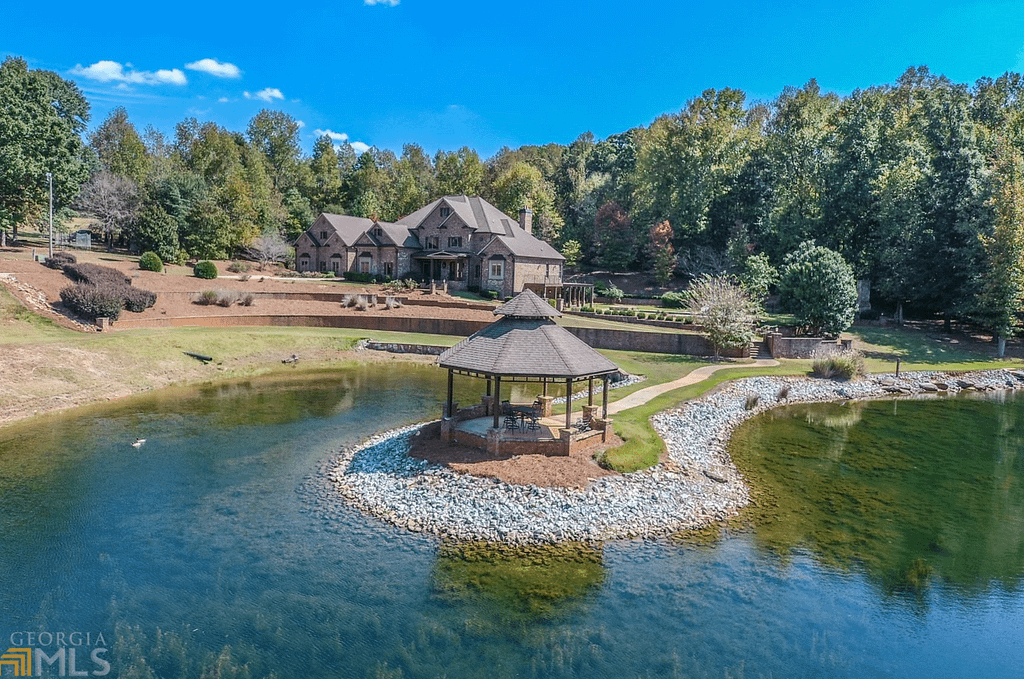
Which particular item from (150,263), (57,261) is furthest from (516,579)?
(150,263)

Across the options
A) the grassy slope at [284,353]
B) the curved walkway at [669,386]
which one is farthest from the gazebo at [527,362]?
the curved walkway at [669,386]

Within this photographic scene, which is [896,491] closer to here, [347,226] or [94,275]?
[94,275]

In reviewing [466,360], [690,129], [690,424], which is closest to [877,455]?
[690,424]

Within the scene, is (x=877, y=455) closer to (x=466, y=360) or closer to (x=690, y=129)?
(x=466, y=360)

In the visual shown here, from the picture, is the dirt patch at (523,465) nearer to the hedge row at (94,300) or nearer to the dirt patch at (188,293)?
the hedge row at (94,300)

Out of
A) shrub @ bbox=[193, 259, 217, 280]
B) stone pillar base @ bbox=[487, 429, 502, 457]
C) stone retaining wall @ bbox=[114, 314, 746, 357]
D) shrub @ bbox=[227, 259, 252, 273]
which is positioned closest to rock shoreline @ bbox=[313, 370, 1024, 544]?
stone pillar base @ bbox=[487, 429, 502, 457]
